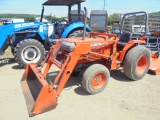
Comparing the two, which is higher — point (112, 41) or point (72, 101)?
point (112, 41)

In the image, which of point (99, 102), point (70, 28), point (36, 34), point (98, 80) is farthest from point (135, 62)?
point (36, 34)

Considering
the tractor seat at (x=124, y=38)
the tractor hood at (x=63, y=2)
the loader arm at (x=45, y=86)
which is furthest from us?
the tractor hood at (x=63, y=2)

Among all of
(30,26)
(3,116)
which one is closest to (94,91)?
(3,116)

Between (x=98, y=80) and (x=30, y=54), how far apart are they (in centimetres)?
261

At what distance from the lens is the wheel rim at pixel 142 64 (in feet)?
15.6

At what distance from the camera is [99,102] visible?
3576mm

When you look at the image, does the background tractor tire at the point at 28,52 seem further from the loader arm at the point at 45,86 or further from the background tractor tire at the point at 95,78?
the background tractor tire at the point at 95,78

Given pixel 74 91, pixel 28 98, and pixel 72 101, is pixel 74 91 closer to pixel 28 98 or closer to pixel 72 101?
pixel 72 101

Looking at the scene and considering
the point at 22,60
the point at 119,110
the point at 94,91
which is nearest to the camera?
the point at 119,110

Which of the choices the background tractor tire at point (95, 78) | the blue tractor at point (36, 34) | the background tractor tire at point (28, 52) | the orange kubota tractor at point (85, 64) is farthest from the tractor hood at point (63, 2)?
the background tractor tire at point (95, 78)

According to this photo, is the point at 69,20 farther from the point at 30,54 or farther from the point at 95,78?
the point at 95,78

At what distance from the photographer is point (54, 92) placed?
319cm

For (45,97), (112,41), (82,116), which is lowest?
(82,116)

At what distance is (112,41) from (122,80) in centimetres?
103
